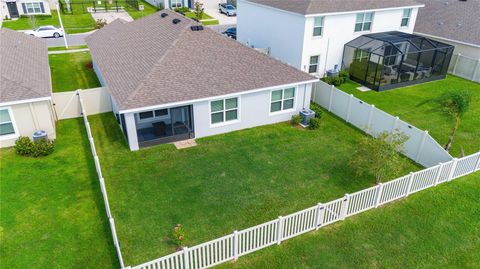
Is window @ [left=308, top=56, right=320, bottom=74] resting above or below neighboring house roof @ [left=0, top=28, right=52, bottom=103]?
below

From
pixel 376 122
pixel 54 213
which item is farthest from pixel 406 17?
pixel 54 213

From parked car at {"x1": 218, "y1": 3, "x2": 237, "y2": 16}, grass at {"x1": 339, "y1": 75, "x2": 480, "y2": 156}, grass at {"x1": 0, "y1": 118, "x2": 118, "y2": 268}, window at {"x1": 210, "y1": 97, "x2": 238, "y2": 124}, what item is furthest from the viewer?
parked car at {"x1": 218, "y1": 3, "x2": 237, "y2": 16}

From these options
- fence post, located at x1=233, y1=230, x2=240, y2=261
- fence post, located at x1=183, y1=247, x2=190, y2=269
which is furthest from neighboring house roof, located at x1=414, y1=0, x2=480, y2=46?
fence post, located at x1=183, y1=247, x2=190, y2=269

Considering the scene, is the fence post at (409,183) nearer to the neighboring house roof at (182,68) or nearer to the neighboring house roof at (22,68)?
the neighboring house roof at (182,68)

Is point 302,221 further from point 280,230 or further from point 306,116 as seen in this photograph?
point 306,116

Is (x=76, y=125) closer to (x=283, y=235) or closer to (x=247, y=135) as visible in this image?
(x=247, y=135)

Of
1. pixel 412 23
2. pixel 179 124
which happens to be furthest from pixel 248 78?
pixel 412 23

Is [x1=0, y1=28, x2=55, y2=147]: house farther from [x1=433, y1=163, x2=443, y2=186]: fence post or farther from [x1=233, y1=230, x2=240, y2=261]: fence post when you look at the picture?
[x1=433, y1=163, x2=443, y2=186]: fence post
